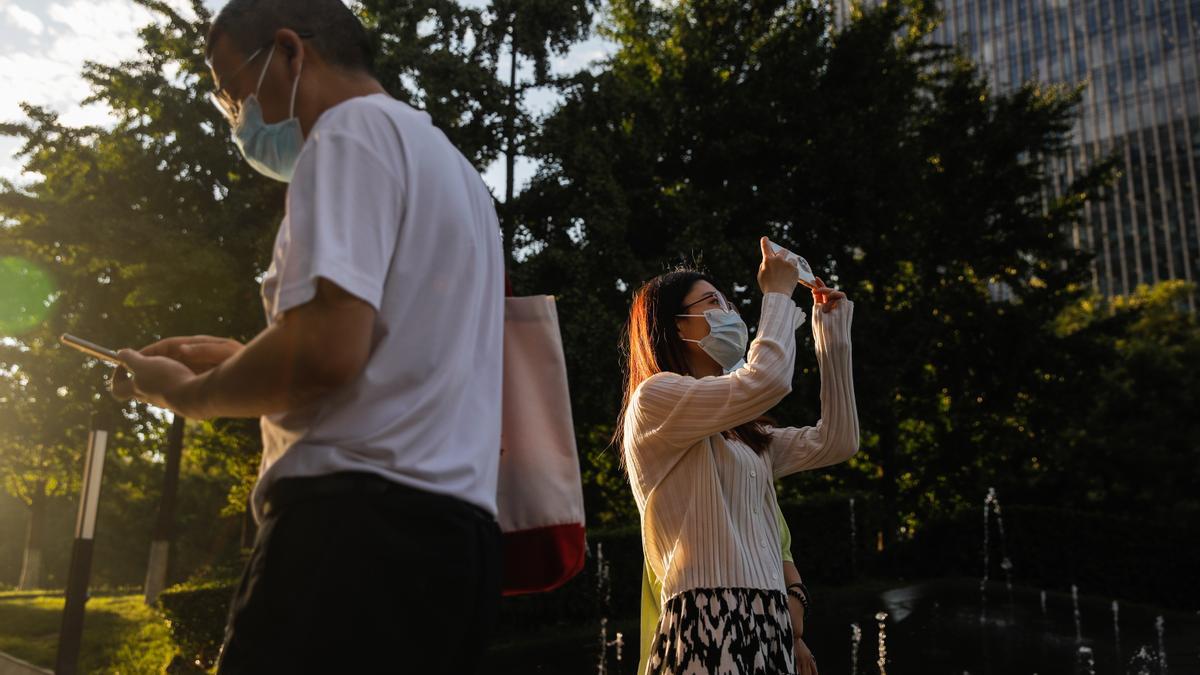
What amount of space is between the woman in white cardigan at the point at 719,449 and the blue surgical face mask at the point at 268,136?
1.52 meters

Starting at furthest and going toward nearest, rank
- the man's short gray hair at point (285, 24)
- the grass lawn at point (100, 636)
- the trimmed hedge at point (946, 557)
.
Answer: the trimmed hedge at point (946, 557), the grass lawn at point (100, 636), the man's short gray hair at point (285, 24)

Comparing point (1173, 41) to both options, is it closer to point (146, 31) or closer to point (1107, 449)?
point (1107, 449)

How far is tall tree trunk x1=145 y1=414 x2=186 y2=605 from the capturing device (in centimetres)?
1828

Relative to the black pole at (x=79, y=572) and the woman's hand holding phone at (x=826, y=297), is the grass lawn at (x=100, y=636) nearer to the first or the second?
the black pole at (x=79, y=572)

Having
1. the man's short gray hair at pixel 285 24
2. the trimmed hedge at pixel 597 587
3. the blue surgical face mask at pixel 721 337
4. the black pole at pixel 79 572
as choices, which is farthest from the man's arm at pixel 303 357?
the trimmed hedge at pixel 597 587

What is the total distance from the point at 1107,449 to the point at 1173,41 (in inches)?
2601

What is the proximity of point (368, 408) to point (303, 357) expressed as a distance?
0.12 meters

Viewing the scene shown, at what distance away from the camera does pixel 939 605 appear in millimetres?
13242

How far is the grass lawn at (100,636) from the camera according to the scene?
37.6 ft

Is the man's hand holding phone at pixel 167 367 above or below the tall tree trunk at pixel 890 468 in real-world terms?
below

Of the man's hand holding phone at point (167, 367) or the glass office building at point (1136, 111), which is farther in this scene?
the glass office building at point (1136, 111)

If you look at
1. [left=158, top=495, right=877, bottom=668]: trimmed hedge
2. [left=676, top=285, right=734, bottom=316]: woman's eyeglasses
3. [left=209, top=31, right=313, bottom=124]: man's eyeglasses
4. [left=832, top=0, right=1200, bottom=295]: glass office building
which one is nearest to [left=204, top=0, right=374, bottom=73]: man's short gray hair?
[left=209, top=31, right=313, bottom=124]: man's eyeglasses

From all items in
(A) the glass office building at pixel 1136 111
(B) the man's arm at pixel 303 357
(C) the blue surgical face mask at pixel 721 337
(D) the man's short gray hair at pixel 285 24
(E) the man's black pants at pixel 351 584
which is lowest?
(E) the man's black pants at pixel 351 584

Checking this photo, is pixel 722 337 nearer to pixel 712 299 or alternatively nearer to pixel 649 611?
pixel 712 299
